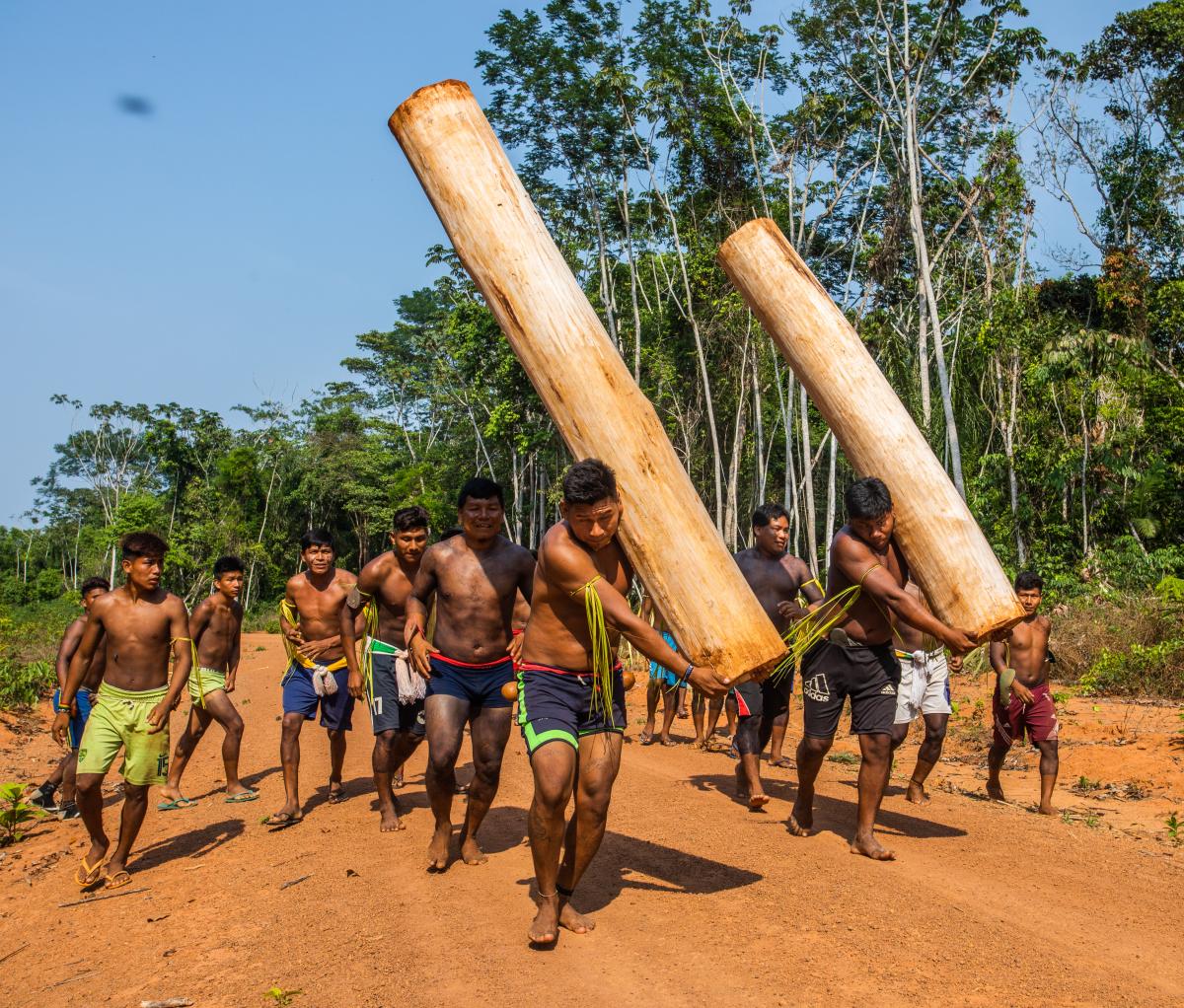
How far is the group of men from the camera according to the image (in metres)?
4.28

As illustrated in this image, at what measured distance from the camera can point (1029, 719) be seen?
7.24 metres

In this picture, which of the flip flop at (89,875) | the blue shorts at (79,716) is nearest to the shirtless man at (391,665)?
the flip flop at (89,875)

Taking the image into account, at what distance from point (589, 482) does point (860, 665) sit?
2.54 metres

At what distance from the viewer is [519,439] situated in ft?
88.8

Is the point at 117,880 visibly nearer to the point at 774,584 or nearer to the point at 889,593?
the point at 889,593

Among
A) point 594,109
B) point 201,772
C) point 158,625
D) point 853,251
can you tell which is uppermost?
point 594,109

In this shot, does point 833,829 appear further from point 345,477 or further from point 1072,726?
point 345,477

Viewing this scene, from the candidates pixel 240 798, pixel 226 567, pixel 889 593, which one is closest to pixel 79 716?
pixel 240 798

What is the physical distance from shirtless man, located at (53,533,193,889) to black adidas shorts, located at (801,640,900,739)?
3.77 meters

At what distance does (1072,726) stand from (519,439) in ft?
61.1

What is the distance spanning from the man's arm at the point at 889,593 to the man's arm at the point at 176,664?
12.9 feet

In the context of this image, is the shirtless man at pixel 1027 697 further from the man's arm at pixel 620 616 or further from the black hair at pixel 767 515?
the man's arm at pixel 620 616

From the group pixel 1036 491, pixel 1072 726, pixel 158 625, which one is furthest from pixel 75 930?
pixel 1036 491

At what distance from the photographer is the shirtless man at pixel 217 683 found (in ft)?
26.7
